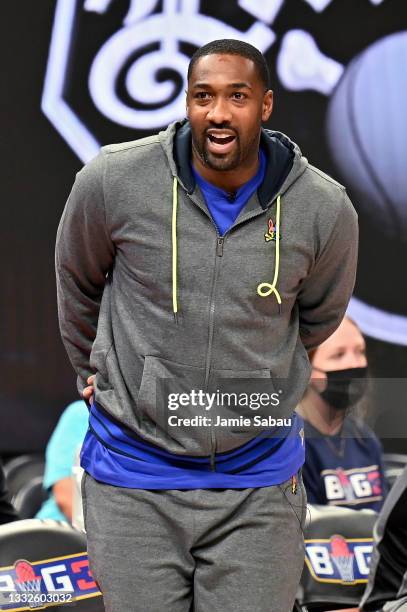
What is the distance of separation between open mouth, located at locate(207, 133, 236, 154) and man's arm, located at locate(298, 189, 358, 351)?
0.24m

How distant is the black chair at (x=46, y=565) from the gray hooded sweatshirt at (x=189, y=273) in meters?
1.25

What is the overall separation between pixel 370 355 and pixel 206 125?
8.20 feet

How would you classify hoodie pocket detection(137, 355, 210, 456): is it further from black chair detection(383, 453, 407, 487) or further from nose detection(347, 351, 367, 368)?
nose detection(347, 351, 367, 368)

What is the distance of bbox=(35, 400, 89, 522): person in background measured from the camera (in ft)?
13.3

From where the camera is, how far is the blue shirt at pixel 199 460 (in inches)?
83.6

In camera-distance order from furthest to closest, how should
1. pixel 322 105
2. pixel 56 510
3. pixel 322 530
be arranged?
pixel 322 105 < pixel 56 510 < pixel 322 530

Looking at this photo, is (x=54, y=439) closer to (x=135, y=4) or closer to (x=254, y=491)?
(x=135, y=4)

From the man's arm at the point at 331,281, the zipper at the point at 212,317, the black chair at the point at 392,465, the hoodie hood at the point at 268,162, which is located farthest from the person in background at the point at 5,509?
the hoodie hood at the point at 268,162

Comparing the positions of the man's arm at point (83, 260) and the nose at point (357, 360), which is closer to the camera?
the man's arm at point (83, 260)

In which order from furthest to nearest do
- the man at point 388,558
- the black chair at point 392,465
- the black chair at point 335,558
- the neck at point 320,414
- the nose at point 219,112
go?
the black chair at point 392,465 → the neck at point 320,414 → the black chair at point 335,558 → the man at point 388,558 → the nose at point 219,112

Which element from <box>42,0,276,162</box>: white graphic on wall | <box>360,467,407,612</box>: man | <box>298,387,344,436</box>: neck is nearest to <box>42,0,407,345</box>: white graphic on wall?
<box>42,0,276,162</box>: white graphic on wall

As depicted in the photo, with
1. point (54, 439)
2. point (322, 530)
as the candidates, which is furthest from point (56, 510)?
point (322, 530)

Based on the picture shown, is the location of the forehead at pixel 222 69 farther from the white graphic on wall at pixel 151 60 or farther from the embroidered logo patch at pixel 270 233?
the white graphic on wall at pixel 151 60

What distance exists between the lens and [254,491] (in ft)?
7.10
